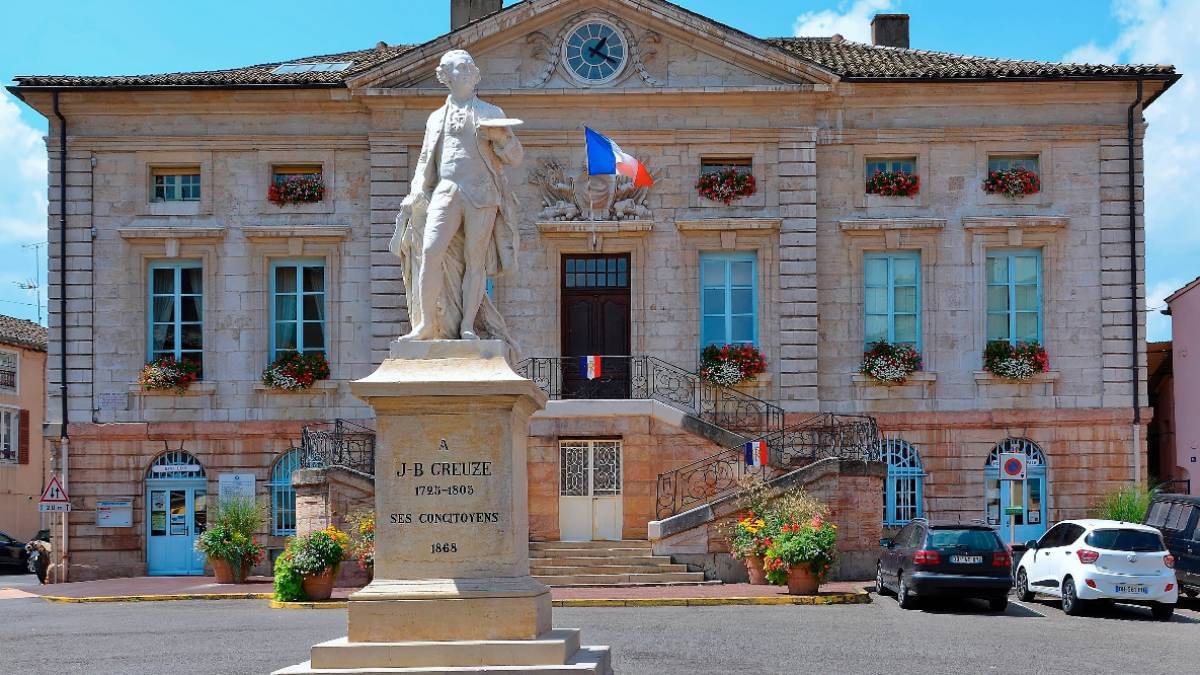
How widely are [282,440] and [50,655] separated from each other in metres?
14.5

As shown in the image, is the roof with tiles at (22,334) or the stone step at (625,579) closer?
the stone step at (625,579)

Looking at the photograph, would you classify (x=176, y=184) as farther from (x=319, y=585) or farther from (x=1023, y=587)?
(x=1023, y=587)

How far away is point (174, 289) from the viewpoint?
31797mm

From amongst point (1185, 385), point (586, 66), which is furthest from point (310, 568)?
point (1185, 385)

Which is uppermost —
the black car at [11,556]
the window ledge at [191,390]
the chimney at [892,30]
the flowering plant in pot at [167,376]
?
the chimney at [892,30]

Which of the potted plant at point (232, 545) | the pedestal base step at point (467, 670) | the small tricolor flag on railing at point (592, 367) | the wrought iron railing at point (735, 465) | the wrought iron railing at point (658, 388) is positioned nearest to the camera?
the pedestal base step at point (467, 670)

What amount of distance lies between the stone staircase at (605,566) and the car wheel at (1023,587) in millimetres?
4838

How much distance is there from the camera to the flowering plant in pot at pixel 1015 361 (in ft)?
101

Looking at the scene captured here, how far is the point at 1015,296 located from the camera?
3136 cm

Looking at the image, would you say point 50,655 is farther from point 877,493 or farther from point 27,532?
point 27,532

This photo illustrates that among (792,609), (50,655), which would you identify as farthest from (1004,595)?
(50,655)

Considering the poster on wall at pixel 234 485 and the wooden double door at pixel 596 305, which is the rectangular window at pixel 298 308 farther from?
the wooden double door at pixel 596 305

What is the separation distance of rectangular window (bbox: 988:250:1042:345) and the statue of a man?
2123cm

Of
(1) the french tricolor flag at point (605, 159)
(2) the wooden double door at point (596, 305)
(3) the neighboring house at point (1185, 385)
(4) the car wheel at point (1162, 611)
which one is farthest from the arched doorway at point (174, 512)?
(3) the neighboring house at point (1185, 385)
